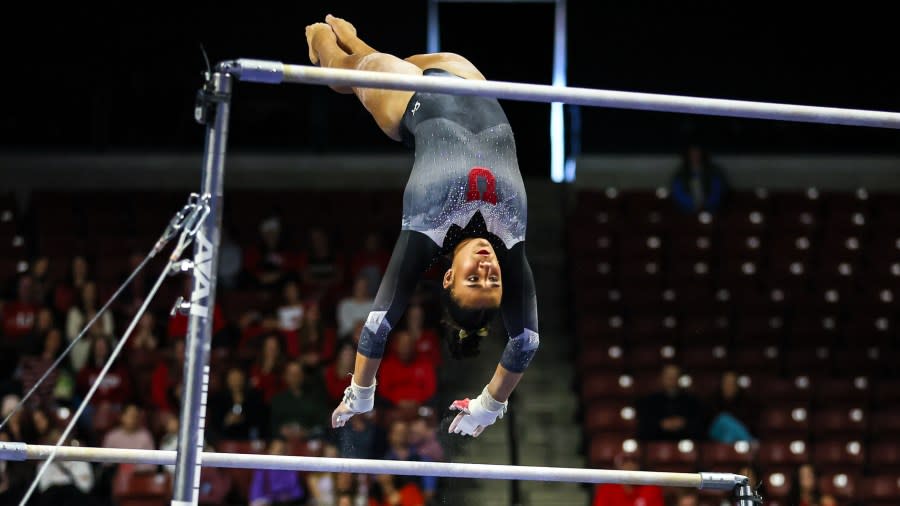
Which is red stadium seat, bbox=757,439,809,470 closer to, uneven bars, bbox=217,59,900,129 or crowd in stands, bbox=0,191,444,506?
crowd in stands, bbox=0,191,444,506

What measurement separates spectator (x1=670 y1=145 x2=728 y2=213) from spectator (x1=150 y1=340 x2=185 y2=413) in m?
5.55

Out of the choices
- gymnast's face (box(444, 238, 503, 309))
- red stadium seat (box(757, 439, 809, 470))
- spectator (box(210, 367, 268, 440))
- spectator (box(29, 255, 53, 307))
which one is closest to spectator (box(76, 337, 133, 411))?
spectator (box(29, 255, 53, 307))

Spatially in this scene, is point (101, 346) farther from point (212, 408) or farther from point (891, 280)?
point (891, 280)

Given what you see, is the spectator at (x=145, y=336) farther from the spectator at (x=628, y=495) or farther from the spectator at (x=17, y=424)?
the spectator at (x=628, y=495)

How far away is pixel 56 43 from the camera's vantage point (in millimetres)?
14320

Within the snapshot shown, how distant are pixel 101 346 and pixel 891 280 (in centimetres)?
767

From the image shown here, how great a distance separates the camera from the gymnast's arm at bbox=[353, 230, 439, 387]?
5047 mm

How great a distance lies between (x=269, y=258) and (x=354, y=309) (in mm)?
1633

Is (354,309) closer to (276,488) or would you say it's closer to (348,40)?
(276,488)

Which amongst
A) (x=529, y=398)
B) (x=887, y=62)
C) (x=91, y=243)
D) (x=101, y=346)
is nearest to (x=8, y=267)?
(x=91, y=243)

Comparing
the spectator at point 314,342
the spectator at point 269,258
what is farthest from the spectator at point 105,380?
the spectator at point 314,342

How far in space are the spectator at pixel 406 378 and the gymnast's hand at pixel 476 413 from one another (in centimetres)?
398

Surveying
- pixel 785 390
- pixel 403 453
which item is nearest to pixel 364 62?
pixel 403 453

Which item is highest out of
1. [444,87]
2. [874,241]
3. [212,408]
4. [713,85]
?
[713,85]
